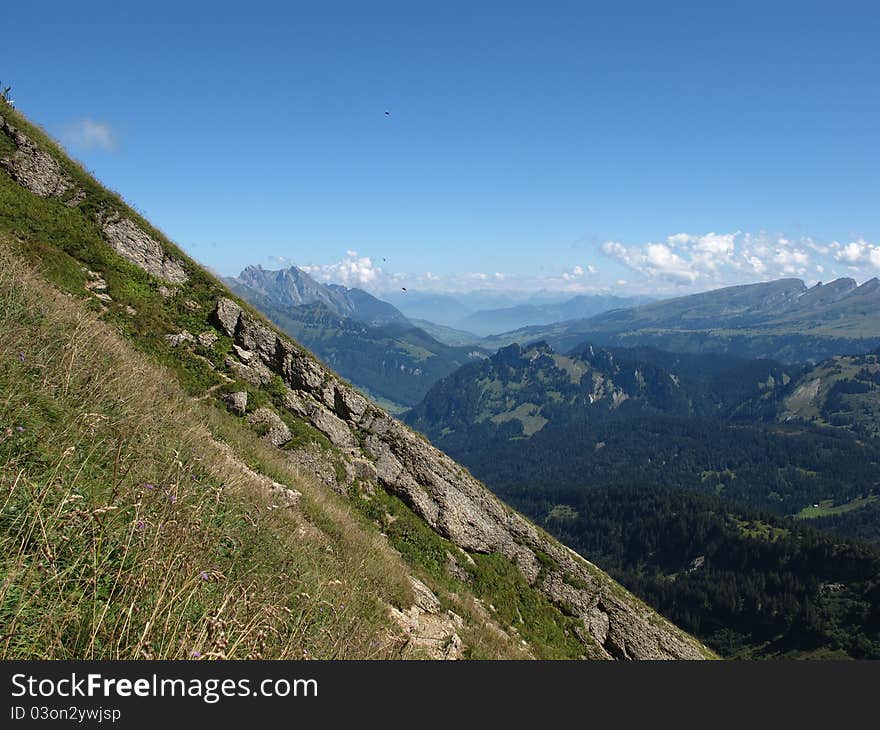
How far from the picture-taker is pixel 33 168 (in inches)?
978

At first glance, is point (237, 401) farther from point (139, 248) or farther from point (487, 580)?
point (487, 580)

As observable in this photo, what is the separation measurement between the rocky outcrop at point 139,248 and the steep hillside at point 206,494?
0.08 m

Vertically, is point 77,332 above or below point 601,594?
above

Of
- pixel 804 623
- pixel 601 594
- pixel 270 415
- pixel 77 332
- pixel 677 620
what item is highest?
pixel 77 332

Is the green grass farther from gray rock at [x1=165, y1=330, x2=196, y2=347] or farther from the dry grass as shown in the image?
the dry grass

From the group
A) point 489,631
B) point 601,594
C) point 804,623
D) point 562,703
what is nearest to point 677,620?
point 804,623

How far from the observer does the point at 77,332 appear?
30.5 ft

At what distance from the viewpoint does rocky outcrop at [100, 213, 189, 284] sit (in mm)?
25000

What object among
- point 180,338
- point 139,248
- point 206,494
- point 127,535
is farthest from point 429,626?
point 139,248

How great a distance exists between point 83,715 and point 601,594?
29.6m

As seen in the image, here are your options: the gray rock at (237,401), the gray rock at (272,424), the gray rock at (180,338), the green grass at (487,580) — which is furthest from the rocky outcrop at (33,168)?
the green grass at (487,580)

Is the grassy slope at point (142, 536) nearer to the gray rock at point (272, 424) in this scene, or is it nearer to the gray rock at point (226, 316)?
the gray rock at point (272, 424)

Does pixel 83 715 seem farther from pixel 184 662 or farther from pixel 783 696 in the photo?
pixel 783 696

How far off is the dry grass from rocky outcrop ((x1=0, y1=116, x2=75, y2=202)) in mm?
19089
